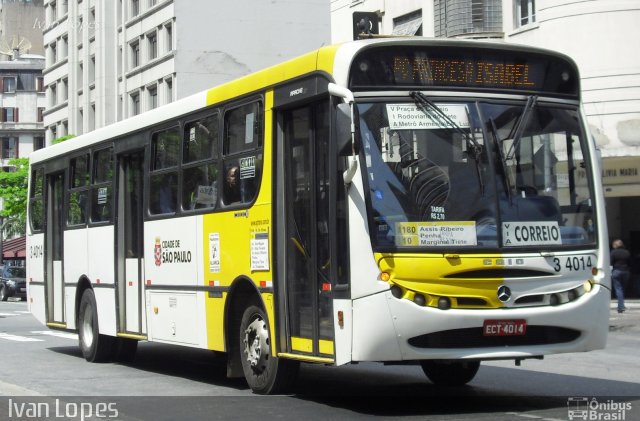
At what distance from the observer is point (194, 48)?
59.5 metres

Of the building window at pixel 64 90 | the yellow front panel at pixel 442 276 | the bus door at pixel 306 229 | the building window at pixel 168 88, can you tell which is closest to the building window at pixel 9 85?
the building window at pixel 64 90

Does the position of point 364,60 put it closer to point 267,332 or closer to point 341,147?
point 341,147

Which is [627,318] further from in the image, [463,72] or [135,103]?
[135,103]

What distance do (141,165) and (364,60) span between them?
5614 mm

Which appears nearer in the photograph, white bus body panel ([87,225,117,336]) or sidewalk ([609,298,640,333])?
white bus body panel ([87,225,117,336])

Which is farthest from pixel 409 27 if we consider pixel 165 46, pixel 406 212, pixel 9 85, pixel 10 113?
pixel 9 85

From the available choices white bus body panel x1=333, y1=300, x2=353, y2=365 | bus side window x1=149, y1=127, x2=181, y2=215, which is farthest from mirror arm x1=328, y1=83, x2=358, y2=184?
bus side window x1=149, y1=127, x2=181, y2=215

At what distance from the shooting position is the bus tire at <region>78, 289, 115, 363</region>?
53.5 feet

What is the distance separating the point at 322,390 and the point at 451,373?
1.36 m

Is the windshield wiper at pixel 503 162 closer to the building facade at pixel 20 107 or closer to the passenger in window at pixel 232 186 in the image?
the passenger in window at pixel 232 186

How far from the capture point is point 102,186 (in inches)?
640

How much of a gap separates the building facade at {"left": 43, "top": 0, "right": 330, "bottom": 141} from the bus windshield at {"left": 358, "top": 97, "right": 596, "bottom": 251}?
48483 mm

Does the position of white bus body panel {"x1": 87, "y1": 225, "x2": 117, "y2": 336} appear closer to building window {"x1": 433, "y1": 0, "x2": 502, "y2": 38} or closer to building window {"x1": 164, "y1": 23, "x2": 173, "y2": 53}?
building window {"x1": 433, "y1": 0, "x2": 502, "y2": 38}

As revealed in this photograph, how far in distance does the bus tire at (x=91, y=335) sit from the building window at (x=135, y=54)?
48.1 meters
